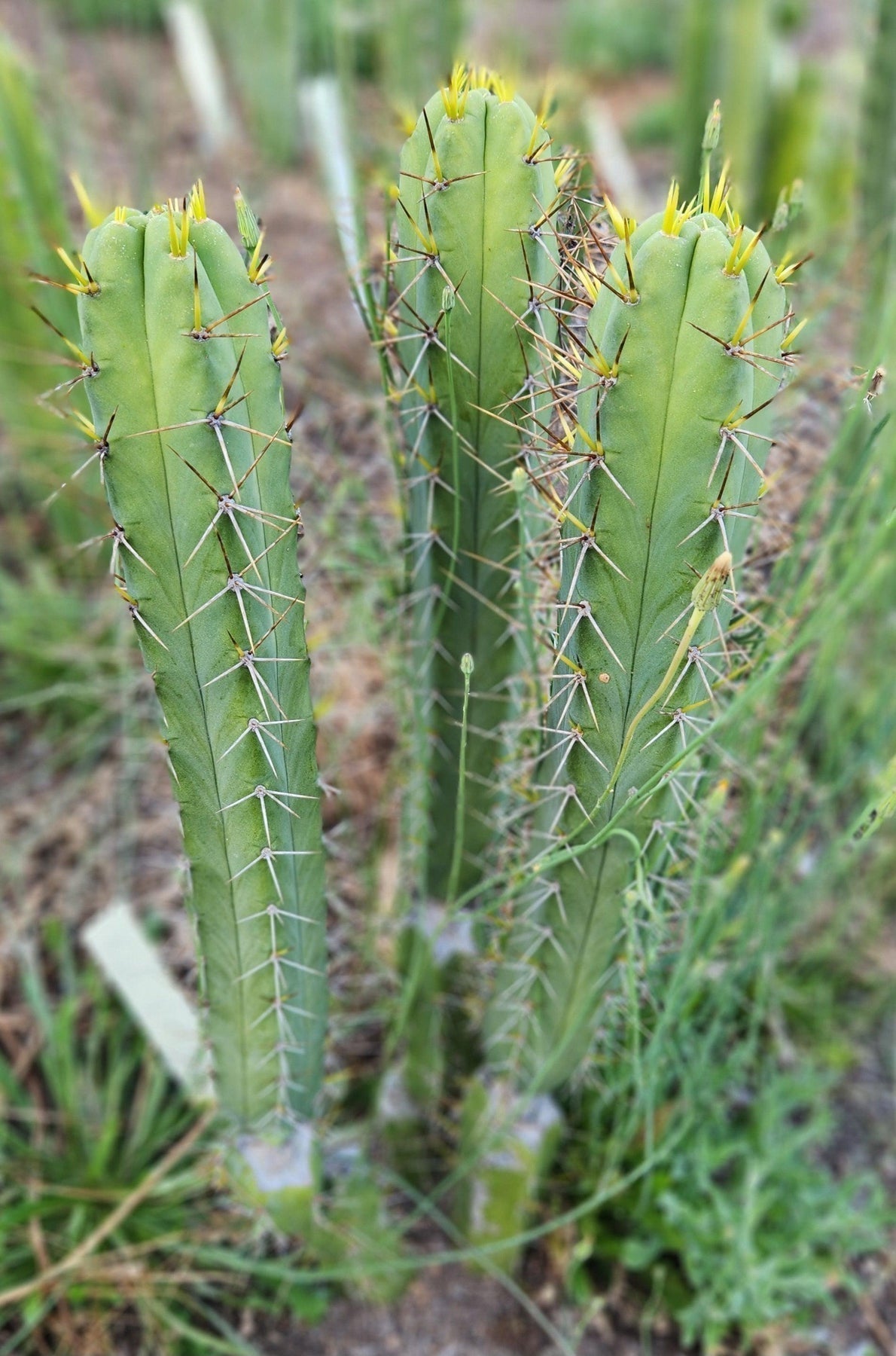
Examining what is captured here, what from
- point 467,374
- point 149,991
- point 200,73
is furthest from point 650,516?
point 200,73

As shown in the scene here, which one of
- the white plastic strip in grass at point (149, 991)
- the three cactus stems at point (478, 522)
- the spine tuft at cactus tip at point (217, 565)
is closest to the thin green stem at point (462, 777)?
the three cactus stems at point (478, 522)

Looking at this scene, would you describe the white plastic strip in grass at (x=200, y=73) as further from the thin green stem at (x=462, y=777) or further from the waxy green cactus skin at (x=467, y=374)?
the thin green stem at (x=462, y=777)

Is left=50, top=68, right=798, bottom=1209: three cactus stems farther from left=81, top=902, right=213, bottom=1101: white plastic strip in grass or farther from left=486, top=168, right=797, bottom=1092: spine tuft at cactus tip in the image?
left=81, top=902, right=213, bottom=1101: white plastic strip in grass

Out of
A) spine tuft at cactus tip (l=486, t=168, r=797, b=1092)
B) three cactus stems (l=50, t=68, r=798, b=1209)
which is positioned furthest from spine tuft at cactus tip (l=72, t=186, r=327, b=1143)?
spine tuft at cactus tip (l=486, t=168, r=797, b=1092)

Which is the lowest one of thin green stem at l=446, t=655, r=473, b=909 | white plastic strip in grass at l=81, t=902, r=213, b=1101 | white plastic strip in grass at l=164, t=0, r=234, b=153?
white plastic strip in grass at l=81, t=902, r=213, b=1101

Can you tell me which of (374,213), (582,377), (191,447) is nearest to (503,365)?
(582,377)

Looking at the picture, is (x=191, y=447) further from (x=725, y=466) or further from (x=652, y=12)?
(x=652, y=12)
